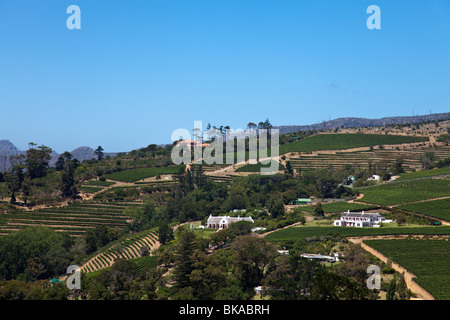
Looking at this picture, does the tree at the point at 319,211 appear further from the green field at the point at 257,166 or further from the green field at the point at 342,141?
the green field at the point at 342,141

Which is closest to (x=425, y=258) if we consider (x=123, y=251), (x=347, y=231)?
(x=347, y=231)

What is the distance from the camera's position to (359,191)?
210ft

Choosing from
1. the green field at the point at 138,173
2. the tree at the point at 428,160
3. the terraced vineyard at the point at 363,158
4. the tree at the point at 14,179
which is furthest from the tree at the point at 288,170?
the tree at the point at 14,179

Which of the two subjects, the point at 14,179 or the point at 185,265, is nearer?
the point at 185,265

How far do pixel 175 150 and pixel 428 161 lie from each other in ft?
165

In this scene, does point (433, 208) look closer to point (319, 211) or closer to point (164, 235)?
point (319, 211)

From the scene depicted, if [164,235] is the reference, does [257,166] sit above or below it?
above

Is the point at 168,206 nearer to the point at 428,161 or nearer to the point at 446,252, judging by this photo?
the point at 446,252

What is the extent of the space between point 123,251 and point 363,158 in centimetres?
5573

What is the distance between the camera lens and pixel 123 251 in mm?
47156

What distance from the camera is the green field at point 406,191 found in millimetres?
54906

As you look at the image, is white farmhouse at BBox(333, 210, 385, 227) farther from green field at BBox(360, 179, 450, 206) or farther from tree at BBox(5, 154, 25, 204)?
tree at BBox(5, 154, 25, 204)

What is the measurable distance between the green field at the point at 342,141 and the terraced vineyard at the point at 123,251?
4795cm
